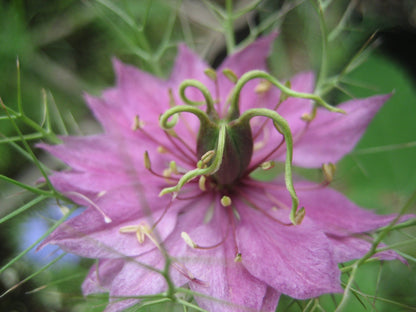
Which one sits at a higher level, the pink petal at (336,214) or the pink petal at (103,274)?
the pink petal at (103,274)

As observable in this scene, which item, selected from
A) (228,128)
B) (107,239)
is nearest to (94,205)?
(107,239)

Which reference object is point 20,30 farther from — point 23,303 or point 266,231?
point 266,231

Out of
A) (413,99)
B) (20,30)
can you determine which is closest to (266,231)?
(413,99)

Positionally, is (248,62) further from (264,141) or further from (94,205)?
(94,205)

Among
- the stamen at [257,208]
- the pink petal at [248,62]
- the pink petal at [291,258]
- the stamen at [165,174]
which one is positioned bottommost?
the pink petal at [291,258]

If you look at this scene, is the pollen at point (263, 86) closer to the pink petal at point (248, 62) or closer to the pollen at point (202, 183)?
the pink petal at point (248, 62)

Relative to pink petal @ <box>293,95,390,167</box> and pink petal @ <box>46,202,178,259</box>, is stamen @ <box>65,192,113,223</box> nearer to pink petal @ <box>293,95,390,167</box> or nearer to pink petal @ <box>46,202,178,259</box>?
pink petal @ <box>46,202,178,259</box>

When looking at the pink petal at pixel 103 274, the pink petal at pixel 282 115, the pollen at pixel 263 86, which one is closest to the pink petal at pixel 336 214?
the pink petal at pixel 282 115
